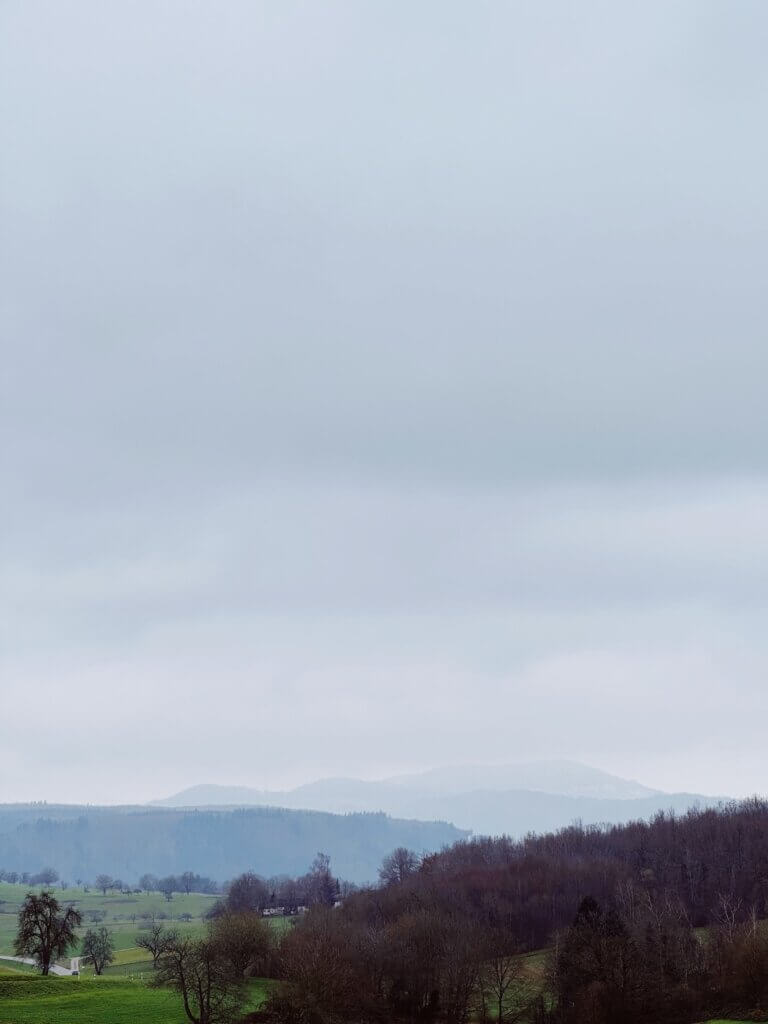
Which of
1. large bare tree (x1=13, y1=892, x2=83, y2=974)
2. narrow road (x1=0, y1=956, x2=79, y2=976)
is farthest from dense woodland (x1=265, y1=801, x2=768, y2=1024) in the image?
narrow road (x1=0, y1=956, x2=79, y2=976)

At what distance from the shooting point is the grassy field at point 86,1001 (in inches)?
3270

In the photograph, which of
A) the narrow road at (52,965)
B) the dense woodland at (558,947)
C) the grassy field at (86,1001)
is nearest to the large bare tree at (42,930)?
the grassy field at (86,1001)

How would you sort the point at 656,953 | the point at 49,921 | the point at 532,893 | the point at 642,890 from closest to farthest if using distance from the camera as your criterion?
the point at 656,953 < the point at 49,921 < the point at 642,890 < the point at 532,893

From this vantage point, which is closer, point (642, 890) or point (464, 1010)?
point (464, 1010)

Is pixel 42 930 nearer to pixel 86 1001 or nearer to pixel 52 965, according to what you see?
pixel 86 1001

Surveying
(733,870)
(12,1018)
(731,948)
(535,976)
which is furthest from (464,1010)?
(733,870)

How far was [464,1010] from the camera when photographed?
91.6 m

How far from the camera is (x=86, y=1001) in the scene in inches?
3556

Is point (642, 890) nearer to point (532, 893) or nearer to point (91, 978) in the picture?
point (532, 893)

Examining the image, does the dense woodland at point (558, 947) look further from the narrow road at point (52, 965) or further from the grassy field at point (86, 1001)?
the narrow road at point (52, 965)

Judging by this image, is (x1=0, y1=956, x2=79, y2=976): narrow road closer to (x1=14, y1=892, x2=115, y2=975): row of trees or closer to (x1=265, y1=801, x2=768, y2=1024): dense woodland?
(x1=14, y1=892, x2=115, y2=975): row of trees

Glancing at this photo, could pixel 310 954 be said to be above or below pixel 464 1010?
above

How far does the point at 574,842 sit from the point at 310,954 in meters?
→ 103

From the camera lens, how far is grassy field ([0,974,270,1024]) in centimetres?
8306
